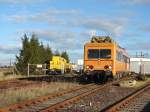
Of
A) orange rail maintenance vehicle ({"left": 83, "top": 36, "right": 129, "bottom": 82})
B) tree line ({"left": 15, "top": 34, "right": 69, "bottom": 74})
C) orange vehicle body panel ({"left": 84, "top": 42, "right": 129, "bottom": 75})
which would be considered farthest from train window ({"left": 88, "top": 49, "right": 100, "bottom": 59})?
tree line ({"left": 15, "top": 34, "right": 69, "bottom": 74})

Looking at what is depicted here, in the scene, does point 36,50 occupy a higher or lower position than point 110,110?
higher

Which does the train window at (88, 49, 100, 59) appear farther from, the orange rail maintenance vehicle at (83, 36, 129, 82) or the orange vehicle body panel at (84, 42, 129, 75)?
the orange vehicle body panel at (84, 42, 129, 75)

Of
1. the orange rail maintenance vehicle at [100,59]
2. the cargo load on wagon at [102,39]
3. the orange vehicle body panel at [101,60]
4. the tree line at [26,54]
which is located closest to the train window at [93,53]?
the orange rail maintenance vehicle at [100,59]

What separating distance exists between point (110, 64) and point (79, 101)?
551 inches

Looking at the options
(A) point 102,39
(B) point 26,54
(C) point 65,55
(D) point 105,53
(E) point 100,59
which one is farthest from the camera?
(C) point 65,55

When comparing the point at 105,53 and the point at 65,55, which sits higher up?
the point at 65,55

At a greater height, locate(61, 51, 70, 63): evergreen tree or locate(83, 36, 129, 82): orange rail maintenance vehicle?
locate(61, 51, 70, 63): evergreen tree

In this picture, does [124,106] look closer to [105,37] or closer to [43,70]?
[105,37]

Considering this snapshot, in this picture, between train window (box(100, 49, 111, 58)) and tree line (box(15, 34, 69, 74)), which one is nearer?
train window (box(100, 49, 111, 58))

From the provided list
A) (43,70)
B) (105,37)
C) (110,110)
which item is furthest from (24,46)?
(110,110)

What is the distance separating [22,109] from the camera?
15.7m

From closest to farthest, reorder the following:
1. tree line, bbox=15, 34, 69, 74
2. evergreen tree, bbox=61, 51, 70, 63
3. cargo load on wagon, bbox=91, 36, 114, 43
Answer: cargo load on wagon, bbox=91, 36, 114, 43
tree line, bbox=15, 34, 69, 74
evergreen tree, bbox=61, 51, 70, 63

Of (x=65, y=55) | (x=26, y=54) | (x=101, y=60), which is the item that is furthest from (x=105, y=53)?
(x=65, y=55)

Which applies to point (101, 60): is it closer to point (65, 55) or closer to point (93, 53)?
point (93, 53)
